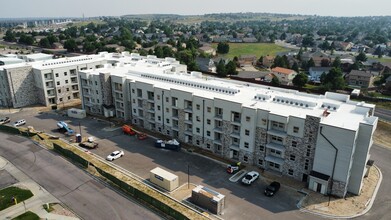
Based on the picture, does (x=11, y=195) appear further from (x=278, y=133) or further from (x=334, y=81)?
(x=334, y=81)

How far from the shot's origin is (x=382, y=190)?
58.1m

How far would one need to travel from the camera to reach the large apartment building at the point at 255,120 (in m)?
54.5

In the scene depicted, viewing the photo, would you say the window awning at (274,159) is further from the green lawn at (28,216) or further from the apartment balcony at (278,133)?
the green lawn at (28,216)

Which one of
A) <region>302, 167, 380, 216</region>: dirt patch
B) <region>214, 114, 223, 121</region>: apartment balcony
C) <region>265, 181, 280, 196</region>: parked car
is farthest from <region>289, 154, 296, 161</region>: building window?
<region>214, 114, 223, 121</region>: apartment balcony

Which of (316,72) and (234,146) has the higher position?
(234,146)

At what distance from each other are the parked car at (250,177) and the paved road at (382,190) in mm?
19342

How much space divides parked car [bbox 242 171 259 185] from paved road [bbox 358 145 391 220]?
761 inches

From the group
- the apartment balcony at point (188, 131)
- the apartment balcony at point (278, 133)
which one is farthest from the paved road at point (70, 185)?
the apartment balcony at point (278, 133)

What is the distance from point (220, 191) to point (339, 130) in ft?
78.8

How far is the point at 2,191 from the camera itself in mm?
56562

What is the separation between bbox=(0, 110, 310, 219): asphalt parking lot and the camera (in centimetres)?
5162

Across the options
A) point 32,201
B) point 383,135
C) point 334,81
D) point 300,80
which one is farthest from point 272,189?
point 334,81

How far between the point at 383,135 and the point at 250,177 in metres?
49.4

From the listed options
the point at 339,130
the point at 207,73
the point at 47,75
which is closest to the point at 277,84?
the point at 207,73
